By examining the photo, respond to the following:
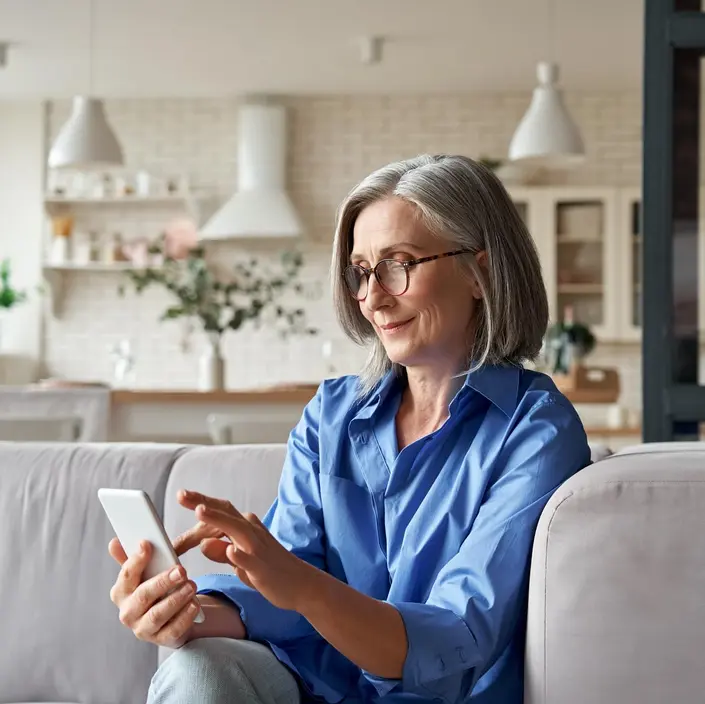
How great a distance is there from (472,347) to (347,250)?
255 millimetres

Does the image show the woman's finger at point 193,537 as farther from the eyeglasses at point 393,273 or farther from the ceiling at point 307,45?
the ceiling at point 307,45

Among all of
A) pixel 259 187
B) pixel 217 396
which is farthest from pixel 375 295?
pixel 259 187

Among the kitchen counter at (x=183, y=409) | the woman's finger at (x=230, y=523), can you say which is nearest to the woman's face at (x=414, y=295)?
the woman's finger at (x=230, y=523)

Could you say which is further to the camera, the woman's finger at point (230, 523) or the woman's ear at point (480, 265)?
the woman's ear at point (480, 265)

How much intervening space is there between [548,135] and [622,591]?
4.16m

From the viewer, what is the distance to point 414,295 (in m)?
1.66

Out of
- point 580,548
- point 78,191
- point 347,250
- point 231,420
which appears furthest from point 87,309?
point 580,548

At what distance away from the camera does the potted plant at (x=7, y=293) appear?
24.8 feet

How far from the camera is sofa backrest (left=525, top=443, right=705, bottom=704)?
1.32 metres

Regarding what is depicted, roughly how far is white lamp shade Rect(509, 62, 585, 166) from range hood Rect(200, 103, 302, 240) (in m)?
2.59

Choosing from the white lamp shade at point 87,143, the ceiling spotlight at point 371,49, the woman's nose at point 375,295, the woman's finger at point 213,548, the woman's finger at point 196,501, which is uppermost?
the ceiling spotlight at point 371,49

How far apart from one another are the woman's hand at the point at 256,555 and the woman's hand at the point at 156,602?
90mm

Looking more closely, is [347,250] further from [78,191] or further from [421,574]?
[78,191]

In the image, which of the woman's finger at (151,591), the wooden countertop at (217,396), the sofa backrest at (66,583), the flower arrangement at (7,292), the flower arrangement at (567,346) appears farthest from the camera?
the flower arrangement at (7,292)
